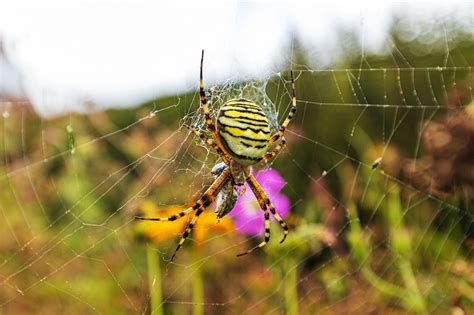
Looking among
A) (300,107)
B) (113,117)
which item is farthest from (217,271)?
(113,117)

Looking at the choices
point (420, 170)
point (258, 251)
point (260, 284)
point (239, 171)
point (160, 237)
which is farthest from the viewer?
point (420, 170)

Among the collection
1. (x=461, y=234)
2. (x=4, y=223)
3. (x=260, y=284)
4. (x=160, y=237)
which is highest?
(x=160, y=237)

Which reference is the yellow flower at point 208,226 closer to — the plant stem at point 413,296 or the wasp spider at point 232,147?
the wasp spider at point 232,147

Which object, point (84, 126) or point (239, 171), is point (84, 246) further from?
point (239, 171)

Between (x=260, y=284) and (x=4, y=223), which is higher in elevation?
(x=4, y=223)

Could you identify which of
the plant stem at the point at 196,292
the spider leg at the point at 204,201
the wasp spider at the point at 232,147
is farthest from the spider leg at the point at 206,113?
the plant stem at the point at 196,292

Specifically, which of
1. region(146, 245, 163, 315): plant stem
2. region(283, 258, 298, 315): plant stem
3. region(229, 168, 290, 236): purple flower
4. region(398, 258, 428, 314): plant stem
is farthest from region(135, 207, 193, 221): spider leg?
region(398, 258, 428, 314): plant stem

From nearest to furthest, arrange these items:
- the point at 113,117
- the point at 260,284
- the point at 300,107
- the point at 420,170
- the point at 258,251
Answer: the point at 260,284
the point at 258,251
the point at 420,170
the point at 300,107
the point at 113,117
